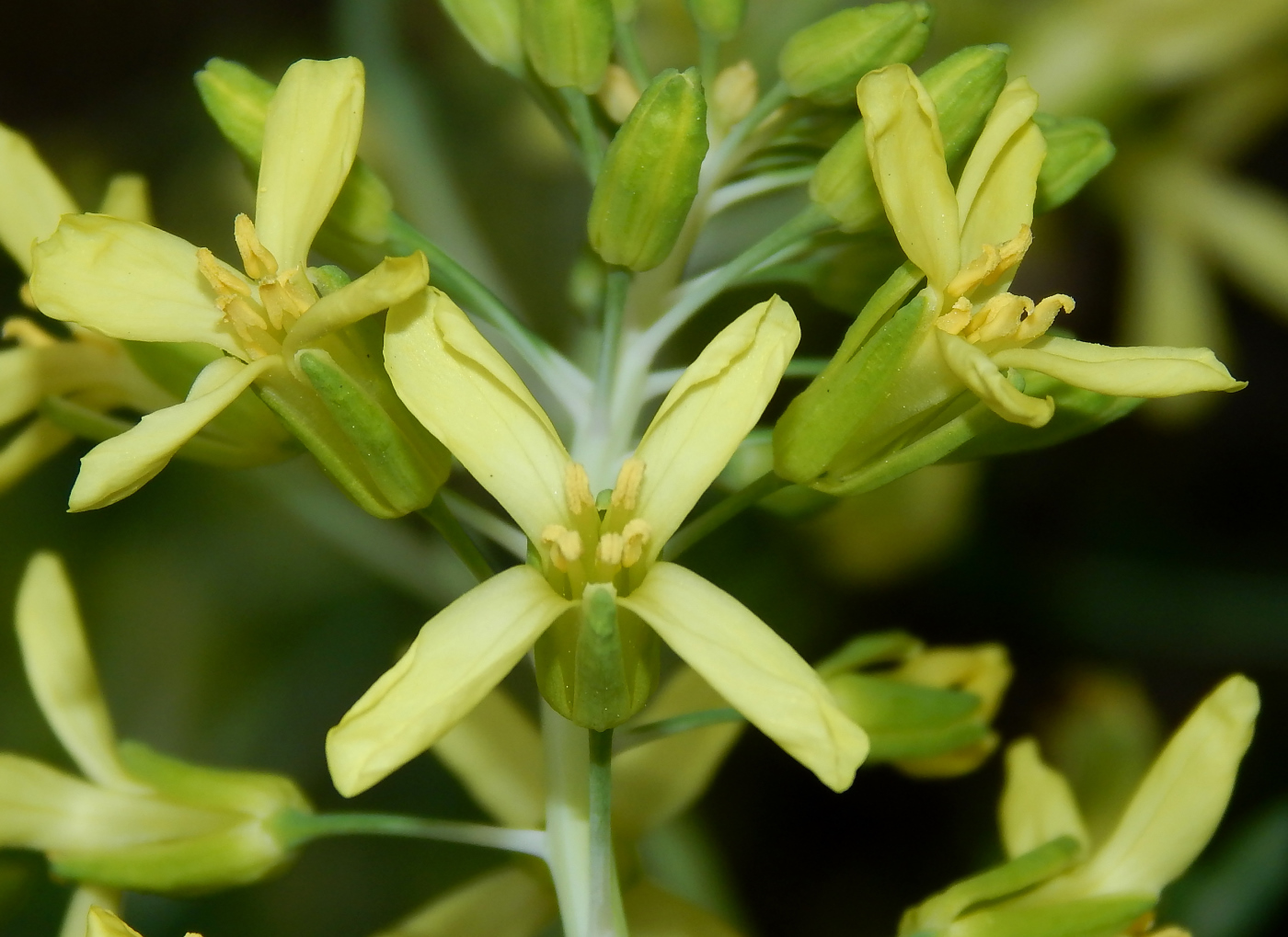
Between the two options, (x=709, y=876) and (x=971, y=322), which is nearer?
(x=971, y=322)

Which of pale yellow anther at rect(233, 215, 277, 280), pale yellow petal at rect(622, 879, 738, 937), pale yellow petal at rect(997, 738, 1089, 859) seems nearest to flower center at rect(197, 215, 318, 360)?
pale yellow anther at rect(233, 215, 277, 280)

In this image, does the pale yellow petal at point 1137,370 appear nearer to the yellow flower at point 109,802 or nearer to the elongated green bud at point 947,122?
the elongated green bud at point 947,122

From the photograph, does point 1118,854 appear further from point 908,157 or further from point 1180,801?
point 908,157

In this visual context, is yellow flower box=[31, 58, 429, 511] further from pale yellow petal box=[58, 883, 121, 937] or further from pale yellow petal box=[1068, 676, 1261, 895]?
pale yellow petal box=[1068, 676, 1261, 895]

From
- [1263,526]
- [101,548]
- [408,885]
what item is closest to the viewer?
[408,885]

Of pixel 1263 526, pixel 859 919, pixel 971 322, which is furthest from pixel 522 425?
pixel 1263 526

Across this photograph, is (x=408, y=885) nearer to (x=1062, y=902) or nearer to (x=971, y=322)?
(x=1062, y=902)

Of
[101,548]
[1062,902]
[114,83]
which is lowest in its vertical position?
[1062,902]
